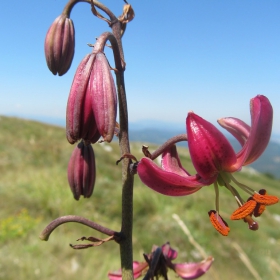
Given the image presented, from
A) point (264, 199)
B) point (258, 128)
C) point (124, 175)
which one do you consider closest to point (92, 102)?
point (124, 175)

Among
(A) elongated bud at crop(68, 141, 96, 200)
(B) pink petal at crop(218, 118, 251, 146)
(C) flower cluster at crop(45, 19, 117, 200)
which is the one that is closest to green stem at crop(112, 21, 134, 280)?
(C) flower cluster at crop(45, 19, 117, 200)

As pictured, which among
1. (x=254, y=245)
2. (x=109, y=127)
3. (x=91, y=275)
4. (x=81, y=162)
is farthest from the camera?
(x=254, y=245)

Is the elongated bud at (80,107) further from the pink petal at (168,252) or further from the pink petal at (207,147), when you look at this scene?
the pink petal at (168,252)

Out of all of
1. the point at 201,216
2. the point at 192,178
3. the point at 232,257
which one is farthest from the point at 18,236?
the point at 192,178

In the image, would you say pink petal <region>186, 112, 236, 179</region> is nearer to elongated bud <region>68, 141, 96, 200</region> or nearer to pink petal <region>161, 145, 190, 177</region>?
pink petal <region>161, 145, 190, 177</region>

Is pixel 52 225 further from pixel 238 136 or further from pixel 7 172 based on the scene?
pixel 7 172

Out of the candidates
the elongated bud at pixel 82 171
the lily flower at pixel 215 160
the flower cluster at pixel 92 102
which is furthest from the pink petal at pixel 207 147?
the elongated bud at pixel 82 171
